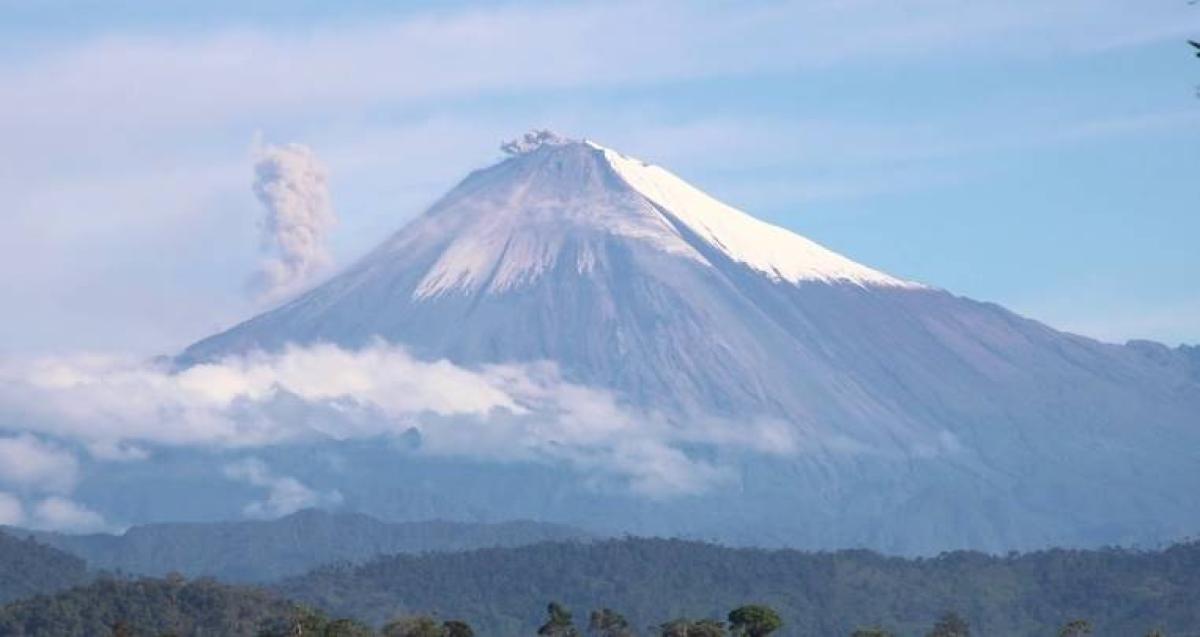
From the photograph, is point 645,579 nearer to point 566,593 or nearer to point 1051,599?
point 566,593

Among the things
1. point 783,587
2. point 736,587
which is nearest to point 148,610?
point 736,587

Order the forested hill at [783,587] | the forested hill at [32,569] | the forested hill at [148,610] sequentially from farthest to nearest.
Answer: the forested hill at [32,569]
the forested hill at [783,587]
the forested hill at [148,610]

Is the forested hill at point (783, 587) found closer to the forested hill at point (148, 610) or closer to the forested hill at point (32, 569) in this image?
the forested hill at point (32, 569)

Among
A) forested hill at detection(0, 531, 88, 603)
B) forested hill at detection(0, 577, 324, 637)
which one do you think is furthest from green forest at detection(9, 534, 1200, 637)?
forested hill at detection(0, 577, 324, 637)

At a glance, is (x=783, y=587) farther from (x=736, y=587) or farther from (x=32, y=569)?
(x=32, y=569)

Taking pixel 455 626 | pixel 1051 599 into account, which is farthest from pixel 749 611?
pixel 1051 599

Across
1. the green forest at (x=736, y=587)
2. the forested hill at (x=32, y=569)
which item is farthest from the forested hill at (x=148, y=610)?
the forested hill at (x=32, y=569)

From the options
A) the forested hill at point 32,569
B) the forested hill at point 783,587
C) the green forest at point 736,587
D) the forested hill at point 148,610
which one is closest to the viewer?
the forested hill at point 148,610
